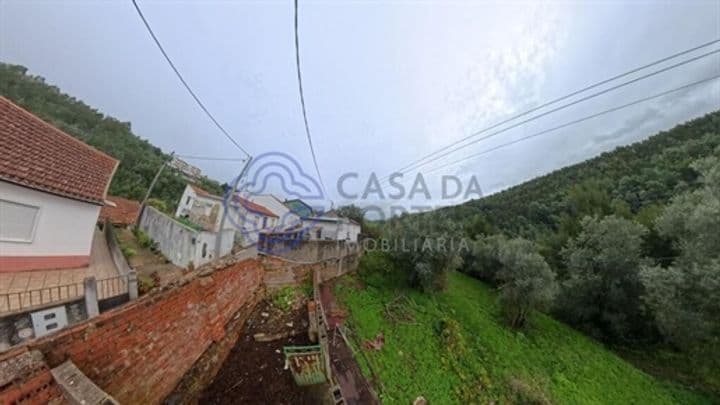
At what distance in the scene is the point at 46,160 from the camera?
5852 mm

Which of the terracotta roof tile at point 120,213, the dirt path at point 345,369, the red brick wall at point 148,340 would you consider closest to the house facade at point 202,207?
the terracotta roof tile at point 120,213

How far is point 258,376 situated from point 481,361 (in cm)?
723

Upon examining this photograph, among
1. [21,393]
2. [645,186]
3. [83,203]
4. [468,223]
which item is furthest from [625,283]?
[83,203]

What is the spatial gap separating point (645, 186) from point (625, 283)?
1319 cm

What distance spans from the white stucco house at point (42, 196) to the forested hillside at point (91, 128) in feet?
49.2

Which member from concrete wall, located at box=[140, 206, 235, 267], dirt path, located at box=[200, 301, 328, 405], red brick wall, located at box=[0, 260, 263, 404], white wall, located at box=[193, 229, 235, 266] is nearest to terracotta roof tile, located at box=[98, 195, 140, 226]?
concrete wall, located at box=[140, 206, 235, 267]

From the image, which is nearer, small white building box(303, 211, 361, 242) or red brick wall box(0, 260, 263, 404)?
red brick wall box(0, 260, 263, 404)

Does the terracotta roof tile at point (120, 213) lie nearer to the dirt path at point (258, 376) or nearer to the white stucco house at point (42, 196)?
the white stucco house at point (42, 196)

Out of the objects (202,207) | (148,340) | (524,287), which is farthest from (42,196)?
(524,287)

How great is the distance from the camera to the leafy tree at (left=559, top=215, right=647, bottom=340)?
12.4m

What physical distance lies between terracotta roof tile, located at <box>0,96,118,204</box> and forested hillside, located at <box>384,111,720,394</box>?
10.6 metres

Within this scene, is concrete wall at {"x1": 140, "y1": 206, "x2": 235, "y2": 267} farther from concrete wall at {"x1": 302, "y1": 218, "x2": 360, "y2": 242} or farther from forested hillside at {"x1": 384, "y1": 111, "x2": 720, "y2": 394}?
concrete wall at {"x1": 302, "y1": 218, "x2": 360, "y2": 242}

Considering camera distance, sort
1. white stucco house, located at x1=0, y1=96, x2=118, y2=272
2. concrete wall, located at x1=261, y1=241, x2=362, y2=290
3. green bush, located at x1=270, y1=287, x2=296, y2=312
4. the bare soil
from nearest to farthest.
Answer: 1. white stucco house, located at x1=0, y1=96, x2=118, y2=272
2. green bush, located at x1=270, y1=287, x2=296, y2=312
3. concrete wall, located at x1=261, y1=241, x2=362, y2=290
4. the bare soil

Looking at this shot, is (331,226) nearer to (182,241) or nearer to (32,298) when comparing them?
(182,241)
